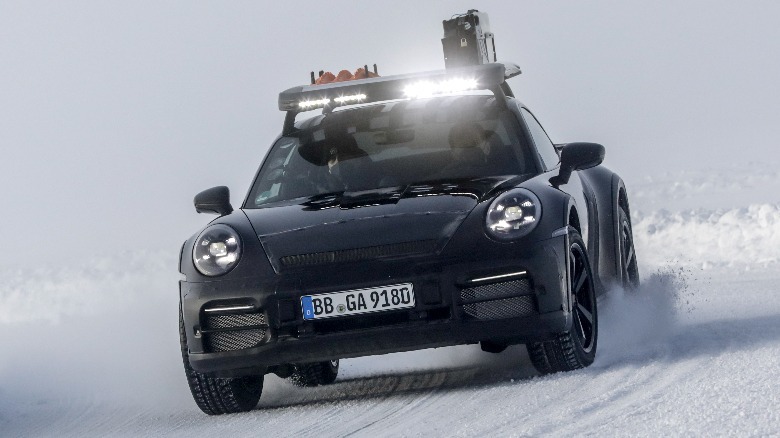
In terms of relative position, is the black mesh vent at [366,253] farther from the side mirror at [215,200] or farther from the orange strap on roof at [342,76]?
the orange strap on roof at [342,76]

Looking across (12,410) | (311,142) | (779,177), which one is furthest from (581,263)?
(779,177)

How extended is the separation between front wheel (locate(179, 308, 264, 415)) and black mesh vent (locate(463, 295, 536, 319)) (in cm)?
134

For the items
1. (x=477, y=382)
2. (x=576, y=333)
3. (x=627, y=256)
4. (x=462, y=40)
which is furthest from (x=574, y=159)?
(x=462, y=40)

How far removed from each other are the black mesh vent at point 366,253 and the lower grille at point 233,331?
30cm

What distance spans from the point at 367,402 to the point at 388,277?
0.78m

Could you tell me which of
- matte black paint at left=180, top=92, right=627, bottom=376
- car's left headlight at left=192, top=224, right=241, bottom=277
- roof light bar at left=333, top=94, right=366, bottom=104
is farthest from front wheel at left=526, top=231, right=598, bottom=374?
roof light bar at left=333, top=94, right=366, bottom=104

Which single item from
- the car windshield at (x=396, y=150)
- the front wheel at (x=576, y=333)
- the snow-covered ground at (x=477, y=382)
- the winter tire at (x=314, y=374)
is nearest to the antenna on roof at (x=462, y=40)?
the snow-covered ground at (x=477, y=382)

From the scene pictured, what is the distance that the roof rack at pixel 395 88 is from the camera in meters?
8.41

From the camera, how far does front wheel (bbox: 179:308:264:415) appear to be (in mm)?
7629

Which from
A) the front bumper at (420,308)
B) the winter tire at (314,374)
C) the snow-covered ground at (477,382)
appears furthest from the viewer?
the winter tire at (314,374)

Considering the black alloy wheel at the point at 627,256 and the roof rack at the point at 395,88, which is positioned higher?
the roof rack at the point at 395,88

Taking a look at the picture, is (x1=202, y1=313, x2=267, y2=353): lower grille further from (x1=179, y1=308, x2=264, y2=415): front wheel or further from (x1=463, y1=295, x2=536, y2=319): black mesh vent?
(x1=463, y1=295, x2=536, y2=319): black mesh vent

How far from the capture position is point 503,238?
7.18 m

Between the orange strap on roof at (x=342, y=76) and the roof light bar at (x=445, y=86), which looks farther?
the orange strap on roof at (x=342, y=76)
